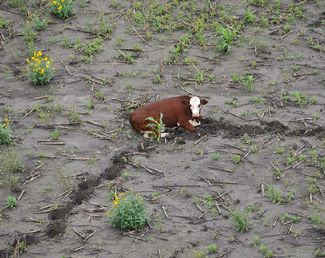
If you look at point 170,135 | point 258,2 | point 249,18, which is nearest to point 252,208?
point 170,135

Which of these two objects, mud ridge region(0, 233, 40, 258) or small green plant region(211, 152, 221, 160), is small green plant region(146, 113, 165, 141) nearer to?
small green plant region(211, 152, 221, 160)

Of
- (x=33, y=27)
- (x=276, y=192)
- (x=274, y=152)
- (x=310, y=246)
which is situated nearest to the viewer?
(x=310, y=246)

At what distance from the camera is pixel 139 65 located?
36.6 feet

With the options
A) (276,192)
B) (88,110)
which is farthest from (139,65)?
(276,192)

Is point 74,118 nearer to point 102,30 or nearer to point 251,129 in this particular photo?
point 251,129

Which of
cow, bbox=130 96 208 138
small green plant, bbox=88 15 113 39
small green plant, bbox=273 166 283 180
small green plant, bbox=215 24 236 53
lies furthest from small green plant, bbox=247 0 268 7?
small green plant, bbox=273 166 283 180

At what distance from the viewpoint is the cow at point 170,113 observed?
9.35m

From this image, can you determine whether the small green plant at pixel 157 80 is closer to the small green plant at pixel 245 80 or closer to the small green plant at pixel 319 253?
the small green plant at pixel 245 80

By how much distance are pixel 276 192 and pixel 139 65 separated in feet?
13.2

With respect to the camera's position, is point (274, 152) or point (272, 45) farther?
point (272, 45)

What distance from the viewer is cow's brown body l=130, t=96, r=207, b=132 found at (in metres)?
9.37

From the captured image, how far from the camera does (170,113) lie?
9.40 m

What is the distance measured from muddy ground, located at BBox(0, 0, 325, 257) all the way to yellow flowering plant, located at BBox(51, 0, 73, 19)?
0.16m

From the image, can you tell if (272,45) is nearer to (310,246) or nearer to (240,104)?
(240,104)
